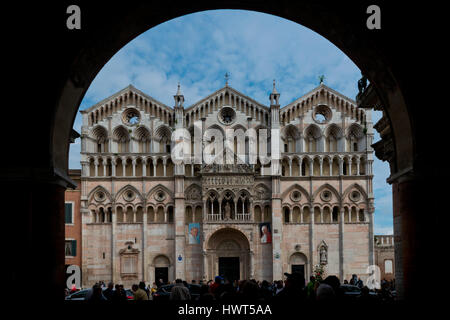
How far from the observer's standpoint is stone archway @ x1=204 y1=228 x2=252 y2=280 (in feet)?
133

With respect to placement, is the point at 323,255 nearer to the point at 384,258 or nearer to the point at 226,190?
the point at 384,258

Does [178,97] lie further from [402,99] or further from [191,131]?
[402,99]

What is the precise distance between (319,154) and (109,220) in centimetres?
1883

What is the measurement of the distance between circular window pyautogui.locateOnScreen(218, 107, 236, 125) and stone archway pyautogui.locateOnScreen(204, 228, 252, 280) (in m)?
9.57

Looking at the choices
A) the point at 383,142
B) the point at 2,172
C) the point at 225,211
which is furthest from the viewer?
the point at 225,211

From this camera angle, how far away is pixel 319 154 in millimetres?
41344

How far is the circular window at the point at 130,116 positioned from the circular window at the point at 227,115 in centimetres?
725

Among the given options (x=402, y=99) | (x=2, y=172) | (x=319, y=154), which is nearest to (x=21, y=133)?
(x=2, y=172)

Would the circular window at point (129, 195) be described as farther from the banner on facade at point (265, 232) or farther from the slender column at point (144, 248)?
the banner on facade at point (265, 232)

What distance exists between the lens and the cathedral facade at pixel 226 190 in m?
40.1

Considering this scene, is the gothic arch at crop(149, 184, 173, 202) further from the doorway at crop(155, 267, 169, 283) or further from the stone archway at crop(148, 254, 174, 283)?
the doorway at crop(155, 267, 169, 283)

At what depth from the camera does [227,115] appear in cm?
4300

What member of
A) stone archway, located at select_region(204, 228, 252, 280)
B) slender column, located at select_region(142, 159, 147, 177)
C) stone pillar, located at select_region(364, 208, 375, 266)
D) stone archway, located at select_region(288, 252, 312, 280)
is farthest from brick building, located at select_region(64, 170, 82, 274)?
stone pillar, located at select_region(364, 208, 375, 266)

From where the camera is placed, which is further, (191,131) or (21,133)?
(191,131)
